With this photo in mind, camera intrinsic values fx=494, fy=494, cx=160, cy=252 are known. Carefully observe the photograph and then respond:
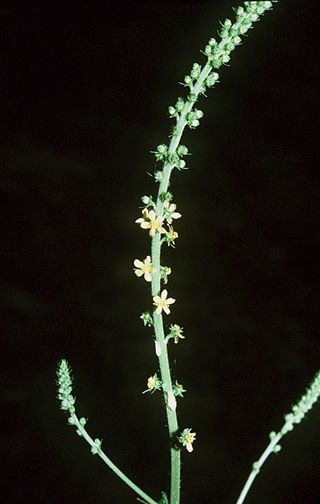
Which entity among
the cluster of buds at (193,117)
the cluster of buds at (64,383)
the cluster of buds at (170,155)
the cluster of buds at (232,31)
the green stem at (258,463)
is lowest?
the green stem at (258,463)

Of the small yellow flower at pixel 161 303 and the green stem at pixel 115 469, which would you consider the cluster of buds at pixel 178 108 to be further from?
the green stem at pixel 115 469

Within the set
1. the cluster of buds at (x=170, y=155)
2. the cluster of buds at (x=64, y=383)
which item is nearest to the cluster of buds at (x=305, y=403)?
the cluster of buds at (x=64, y=383)

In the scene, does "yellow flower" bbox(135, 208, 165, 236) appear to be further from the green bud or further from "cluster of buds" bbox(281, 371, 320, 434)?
"cluster of buds" bbox(281, 371, 320, 434)

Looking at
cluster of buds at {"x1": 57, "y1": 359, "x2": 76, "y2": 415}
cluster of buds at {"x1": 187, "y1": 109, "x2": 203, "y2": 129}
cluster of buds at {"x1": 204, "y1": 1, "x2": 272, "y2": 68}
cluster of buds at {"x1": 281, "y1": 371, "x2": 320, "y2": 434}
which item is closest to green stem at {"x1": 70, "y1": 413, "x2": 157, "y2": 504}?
cluster of buds at {"x1": 57, "y1": 359, "x2": 76, "y2": 415}

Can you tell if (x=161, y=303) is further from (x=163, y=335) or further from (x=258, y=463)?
(x=258, y=463)

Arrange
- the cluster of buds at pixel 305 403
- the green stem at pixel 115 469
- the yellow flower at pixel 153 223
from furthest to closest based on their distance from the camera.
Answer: the yellow flower at pixel 153 223, the green stem at pixel 115 469, the cluster of buds at pixel 305 403

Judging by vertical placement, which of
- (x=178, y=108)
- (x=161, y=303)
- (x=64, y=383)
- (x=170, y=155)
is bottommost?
(x=64, y=383)

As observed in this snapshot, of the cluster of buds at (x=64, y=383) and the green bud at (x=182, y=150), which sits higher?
the green bud at (x=182, y=150)

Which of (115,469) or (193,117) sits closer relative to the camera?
(115,469)

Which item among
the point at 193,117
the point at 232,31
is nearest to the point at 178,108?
the point at 193,117

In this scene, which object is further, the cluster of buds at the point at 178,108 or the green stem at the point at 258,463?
the cluster of buds at the point at 178,108

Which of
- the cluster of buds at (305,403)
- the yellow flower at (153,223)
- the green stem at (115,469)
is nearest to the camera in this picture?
the cluster of buds at (305,403)


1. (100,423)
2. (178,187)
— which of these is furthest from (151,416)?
(178,187)
